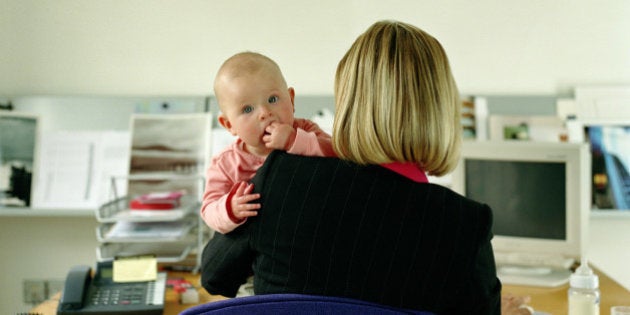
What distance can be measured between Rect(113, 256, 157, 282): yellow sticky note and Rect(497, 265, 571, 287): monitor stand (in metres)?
1.06

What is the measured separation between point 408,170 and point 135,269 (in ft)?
4.00

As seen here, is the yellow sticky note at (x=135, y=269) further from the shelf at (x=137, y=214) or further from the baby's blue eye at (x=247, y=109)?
the baby's blue eye at (x=247, y=109)

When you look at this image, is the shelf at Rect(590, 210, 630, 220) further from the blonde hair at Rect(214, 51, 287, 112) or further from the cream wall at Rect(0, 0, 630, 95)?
the blonde hair at Rect(214, 51, 287, 112)

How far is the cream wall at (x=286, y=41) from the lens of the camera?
2832 mm

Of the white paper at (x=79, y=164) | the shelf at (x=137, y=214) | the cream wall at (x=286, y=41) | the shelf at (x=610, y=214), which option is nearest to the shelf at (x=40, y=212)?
the white paper at (x=79, y=164)

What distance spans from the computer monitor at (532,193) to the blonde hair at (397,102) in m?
1.14

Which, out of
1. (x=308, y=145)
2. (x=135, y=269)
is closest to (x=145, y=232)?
(x=135, y=269)

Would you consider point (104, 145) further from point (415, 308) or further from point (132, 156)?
point (415, 308)

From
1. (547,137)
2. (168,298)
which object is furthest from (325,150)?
(547,137)

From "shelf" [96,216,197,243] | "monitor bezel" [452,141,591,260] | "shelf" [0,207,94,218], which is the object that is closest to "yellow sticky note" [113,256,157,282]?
"shelf" [96,216,197,243]

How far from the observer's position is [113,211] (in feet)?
8.55

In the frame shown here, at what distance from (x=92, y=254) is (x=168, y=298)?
3.09ft

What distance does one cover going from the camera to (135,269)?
2.08 m

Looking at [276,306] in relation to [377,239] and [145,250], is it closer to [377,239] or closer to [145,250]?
[377,239]
